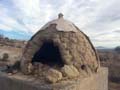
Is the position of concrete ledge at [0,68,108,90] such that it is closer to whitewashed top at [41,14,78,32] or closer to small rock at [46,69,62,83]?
small rock at [46,69,62,83]

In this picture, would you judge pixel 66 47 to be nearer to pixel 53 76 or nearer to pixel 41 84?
pixel 53 76

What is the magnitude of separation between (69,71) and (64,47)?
39.6 inches

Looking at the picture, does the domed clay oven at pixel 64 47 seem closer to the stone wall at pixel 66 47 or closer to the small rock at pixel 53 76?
the stone wall at pixel 66 47

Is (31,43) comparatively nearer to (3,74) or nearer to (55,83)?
(3,74)

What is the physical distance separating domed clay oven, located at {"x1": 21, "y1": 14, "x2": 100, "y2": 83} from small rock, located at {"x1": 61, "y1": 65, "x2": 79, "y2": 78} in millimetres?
207

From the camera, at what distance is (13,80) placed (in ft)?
23.2

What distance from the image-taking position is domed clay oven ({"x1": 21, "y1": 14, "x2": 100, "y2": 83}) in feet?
24.8

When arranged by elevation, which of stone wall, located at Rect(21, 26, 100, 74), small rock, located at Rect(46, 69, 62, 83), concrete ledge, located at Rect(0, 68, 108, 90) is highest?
stone wall, located at Rect(21, 26, 100, 74)

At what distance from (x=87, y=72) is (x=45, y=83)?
195cm

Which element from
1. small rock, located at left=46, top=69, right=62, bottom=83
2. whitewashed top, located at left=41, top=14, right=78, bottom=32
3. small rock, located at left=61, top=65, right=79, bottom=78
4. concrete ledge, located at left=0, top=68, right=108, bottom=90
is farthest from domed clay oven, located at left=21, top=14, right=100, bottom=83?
small rock, located at left=46, top=69, right=62, bottom=83

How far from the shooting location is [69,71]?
22.9 feet

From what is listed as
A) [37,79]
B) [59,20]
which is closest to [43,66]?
[37,79]

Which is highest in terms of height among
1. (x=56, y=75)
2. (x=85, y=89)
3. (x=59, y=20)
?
(x=59, y=20)

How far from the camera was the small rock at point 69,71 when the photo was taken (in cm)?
688
